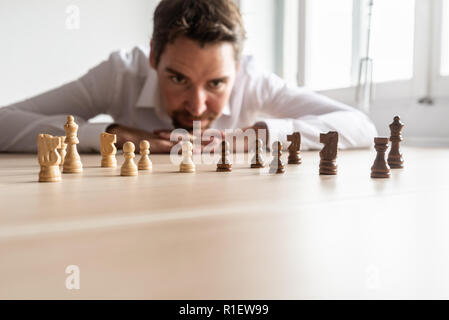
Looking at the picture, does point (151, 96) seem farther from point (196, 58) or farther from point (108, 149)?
point (108, 149)


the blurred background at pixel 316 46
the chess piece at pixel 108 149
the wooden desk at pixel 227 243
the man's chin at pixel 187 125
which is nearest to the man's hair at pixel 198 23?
the man's chin at pixel 187 125

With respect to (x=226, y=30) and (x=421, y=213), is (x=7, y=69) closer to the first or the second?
(x=226, y=30)

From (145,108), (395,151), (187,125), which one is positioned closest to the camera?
(395,151)

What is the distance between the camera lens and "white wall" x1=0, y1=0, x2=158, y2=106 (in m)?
3.48

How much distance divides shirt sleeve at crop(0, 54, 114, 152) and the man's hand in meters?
0.07

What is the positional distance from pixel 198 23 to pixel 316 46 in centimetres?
216

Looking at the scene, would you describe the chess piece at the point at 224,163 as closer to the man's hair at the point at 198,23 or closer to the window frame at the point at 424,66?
the man's hair at the point at 198,23

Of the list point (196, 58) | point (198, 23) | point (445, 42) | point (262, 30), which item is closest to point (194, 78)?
point (196, 58)

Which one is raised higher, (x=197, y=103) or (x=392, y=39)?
(x=392, y=39)

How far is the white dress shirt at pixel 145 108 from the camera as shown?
1.79 meters

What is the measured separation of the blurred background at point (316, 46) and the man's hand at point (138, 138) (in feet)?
5.04

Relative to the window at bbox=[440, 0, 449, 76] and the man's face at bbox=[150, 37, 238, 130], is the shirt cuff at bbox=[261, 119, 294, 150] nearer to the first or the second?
the man's face at bbox=[150, 37, 238, 130]

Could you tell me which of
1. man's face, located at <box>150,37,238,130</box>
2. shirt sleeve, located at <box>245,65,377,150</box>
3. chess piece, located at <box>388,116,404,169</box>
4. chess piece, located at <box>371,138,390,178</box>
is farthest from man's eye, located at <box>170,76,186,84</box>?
chess piece, located at <box>371,138,390,178</box>

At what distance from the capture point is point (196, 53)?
1.63 meters
